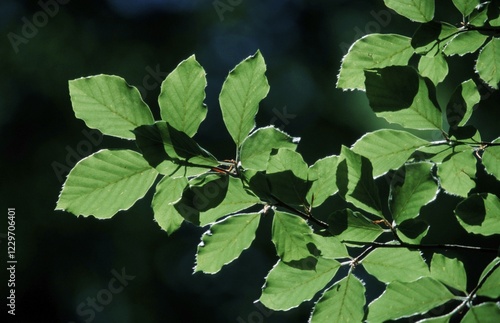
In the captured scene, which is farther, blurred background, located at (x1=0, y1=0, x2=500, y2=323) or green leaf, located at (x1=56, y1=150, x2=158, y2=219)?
blurred background, located at (x1=0, y1=0, x2=500, y2=323)

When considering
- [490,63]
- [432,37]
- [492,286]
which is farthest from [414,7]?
[492,286]

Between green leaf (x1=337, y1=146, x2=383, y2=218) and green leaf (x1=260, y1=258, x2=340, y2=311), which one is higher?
green leaf (x1=337, y1=146, x2=383, y2=218)

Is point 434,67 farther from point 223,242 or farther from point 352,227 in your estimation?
point 223,242

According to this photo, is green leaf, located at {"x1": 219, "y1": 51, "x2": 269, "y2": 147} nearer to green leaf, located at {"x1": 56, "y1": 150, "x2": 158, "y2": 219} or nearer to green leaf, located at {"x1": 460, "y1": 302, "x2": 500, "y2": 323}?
green leaf, located at {"x1": 56, "y1": 150, "x2": 158, "y2": 219}

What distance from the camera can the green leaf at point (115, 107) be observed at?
26.5 inches

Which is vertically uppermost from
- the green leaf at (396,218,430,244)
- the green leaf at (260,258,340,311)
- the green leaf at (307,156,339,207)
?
the green leaf at (307,156,339,207)

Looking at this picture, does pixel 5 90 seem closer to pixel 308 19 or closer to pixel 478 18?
pixel 308 19

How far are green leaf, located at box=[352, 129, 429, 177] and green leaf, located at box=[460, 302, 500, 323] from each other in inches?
8.0

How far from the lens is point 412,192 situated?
2.37ft

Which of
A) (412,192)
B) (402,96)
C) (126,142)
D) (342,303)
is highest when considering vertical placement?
(402,96)

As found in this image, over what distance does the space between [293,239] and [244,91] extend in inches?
7.6

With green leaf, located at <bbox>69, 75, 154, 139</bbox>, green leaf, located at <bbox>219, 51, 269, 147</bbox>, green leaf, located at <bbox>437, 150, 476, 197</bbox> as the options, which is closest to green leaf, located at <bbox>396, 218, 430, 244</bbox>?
green leaf, located at <bbox>437, 150, 476, 197</bbox>

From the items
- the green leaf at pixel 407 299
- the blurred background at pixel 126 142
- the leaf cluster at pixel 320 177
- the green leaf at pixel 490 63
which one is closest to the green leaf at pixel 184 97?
the leaf cluster at pixel 320 177

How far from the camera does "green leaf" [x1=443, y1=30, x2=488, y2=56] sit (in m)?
0.78
